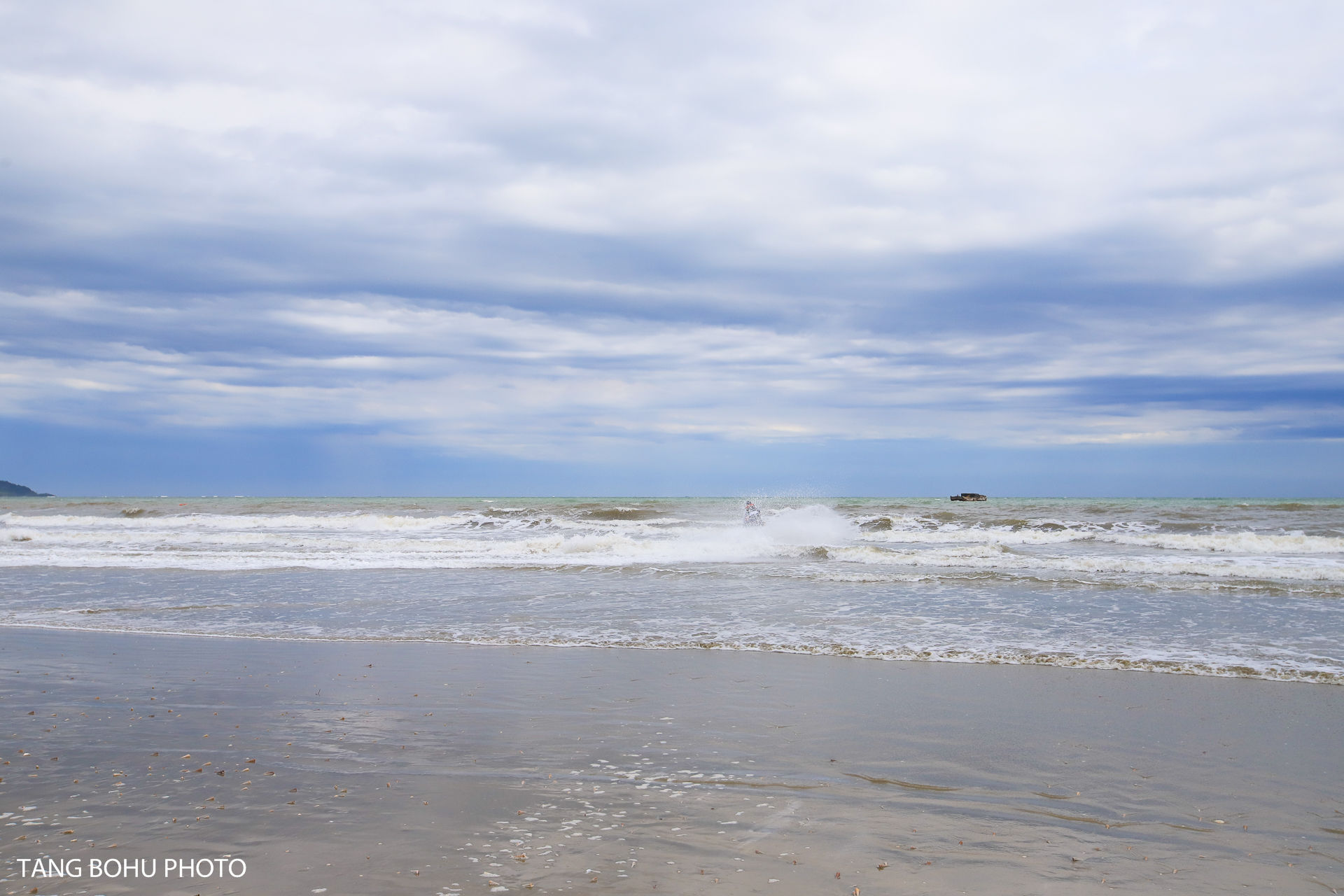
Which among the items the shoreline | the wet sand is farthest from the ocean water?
the wet sand

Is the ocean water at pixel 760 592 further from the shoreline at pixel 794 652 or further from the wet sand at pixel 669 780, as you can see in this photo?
the wet sand at pixel 669 780

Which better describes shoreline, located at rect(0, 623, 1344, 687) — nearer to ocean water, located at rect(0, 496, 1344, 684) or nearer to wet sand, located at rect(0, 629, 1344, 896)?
ocean water, located at rect(0, 496, 1344, 684)

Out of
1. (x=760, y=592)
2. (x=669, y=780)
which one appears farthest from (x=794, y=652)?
(x=760, y=592)

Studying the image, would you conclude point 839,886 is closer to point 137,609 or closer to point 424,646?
point 424,646

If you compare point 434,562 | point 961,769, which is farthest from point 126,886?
point 434,562

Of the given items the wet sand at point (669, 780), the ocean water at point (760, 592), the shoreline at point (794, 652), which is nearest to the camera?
the wet sand at point (669, 780)

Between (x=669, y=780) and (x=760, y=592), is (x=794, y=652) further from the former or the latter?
(x=760, y=592)

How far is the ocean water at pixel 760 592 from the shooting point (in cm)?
1172

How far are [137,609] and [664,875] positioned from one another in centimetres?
1418

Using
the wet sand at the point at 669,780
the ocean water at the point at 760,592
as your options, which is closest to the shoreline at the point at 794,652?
the ocean water at the point at 760,592

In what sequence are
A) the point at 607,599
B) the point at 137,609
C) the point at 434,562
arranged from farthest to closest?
the point at 434,562 → the point at 607,599 → the point at 137,609

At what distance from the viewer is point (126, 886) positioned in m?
3.92

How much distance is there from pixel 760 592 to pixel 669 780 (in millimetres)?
11354

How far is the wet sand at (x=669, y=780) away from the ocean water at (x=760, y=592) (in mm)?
2020
